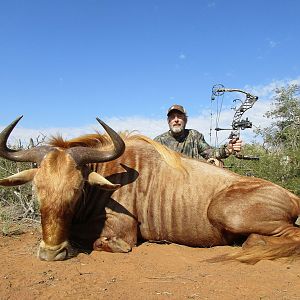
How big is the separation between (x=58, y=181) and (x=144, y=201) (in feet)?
4.13

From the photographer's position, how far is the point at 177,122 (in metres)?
7.36

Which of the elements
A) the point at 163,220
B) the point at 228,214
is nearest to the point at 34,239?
the point at 163,220

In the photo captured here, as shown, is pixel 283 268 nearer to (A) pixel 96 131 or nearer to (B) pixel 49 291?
(B) pixel 49 291

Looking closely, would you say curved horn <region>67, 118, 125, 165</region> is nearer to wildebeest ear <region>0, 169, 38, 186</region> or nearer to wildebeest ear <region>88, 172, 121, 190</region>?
wildebeest ear <region>88, 172, 121, 190</region>

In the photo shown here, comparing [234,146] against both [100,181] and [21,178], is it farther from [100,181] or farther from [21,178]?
[21,178]

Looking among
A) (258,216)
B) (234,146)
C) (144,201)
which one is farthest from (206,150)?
(258,216)

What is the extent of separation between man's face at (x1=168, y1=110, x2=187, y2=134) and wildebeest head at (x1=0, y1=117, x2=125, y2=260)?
319cm

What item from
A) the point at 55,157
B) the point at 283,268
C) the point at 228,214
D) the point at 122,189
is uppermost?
the point at 55,157

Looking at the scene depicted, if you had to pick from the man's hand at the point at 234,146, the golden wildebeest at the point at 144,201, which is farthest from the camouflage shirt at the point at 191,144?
the golden wildebeest at the point at 144,201

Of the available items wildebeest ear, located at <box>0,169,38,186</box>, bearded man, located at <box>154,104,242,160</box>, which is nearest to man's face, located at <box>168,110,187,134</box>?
bearded man, located at <box>154,104,242,160</box>

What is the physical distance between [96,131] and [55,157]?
1.11 metres

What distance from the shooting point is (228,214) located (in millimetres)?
4375

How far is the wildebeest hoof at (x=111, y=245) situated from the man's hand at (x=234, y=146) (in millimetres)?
2971

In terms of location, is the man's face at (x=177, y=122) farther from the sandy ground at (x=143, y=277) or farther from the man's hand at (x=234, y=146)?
the sandy ground at (x=143, y=277)
